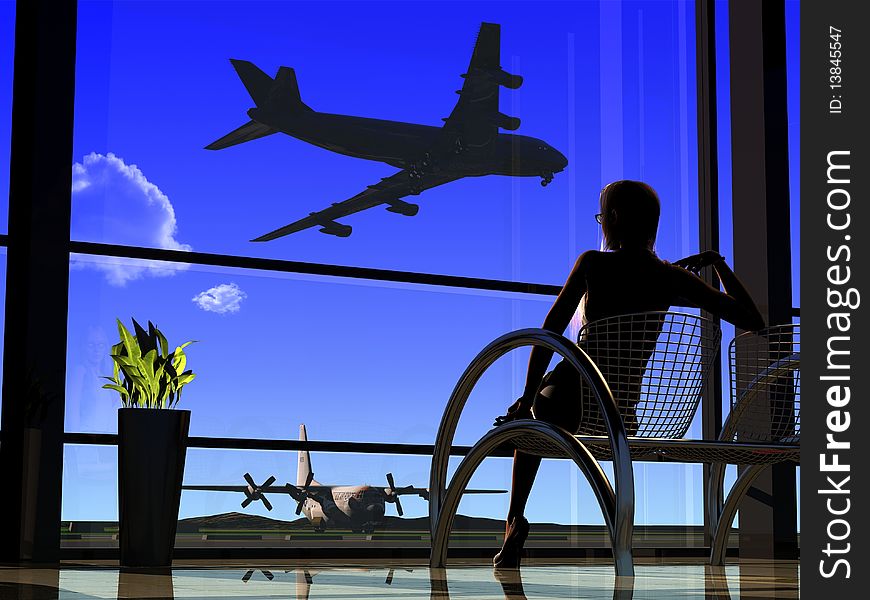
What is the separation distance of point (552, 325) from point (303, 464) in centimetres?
156

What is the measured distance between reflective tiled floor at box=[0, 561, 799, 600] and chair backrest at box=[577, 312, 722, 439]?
34 centimetres

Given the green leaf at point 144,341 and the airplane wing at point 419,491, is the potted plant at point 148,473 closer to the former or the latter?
the green leaf at point 144,341

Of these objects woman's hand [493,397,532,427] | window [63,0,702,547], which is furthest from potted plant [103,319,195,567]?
woman's hand [493,397,532,427]

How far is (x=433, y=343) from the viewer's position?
3949 millimetres

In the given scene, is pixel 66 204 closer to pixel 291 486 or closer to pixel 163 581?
pixel 291 486

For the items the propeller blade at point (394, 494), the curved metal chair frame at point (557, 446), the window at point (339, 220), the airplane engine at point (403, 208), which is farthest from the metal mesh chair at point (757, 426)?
the airplane engine at point (403, 208)

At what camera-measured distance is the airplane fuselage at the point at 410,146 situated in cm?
392

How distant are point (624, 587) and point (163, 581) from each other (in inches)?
38.4

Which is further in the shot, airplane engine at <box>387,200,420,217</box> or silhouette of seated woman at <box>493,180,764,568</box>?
airplane engine at <box>387,200,420,217</box>

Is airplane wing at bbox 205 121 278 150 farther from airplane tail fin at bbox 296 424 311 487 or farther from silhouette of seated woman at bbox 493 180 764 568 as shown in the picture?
silhouette of seated woman at bbox 493 180 764 568
